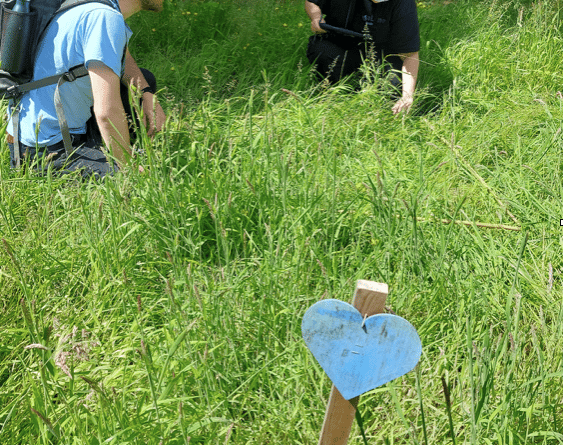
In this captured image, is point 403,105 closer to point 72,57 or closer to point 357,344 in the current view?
point 72,57

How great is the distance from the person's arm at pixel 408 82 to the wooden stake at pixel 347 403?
7.60 feet

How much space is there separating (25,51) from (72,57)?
195 mm

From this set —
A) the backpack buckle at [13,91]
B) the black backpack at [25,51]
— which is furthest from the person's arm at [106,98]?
the backpack buckle at [13,91]

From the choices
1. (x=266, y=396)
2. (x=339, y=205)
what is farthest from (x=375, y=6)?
(x=266, y=396)

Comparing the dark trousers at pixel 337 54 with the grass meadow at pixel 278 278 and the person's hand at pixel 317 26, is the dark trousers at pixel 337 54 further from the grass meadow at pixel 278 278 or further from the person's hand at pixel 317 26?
the grass meadow at pixel 278 278

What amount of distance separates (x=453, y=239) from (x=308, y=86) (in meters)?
1.98

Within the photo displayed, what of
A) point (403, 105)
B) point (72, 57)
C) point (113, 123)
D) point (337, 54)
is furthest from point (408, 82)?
point (72, 57)

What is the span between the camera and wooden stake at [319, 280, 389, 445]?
95 cm

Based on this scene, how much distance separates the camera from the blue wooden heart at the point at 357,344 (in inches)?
38.3

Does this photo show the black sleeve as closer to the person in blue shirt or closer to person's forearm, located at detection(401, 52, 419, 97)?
person's forearm, located at detection(401, 52, 419, 97)

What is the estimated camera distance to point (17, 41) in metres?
2.22

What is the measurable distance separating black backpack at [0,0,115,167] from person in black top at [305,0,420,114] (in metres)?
1.64

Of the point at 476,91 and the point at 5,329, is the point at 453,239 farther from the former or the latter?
the point at 476,91

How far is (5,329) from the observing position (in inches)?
62.5
